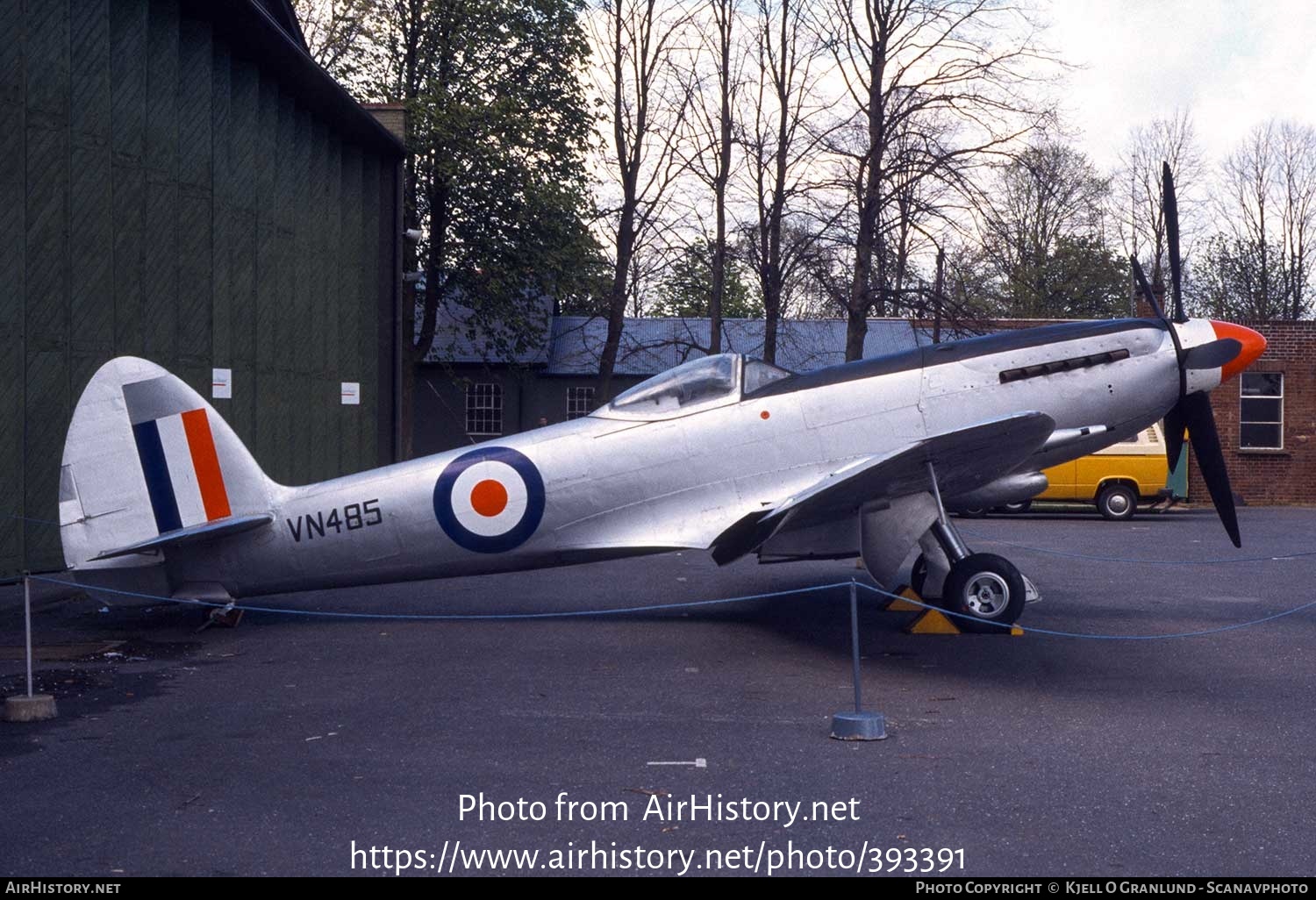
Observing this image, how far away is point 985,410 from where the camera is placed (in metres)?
9.12

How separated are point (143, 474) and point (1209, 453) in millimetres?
8538

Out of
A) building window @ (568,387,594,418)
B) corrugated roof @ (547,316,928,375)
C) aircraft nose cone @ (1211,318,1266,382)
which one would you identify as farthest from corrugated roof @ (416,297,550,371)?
aircraft nose cone @ (1211,318,1266,382)

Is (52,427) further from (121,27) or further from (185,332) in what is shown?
(121,27)

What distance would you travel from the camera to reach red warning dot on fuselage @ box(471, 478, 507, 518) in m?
9.11

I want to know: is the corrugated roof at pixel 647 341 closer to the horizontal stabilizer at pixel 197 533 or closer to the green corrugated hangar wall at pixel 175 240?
the green corrugated hangar wall at pixel 175 240

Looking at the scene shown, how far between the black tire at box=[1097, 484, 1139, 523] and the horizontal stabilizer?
18.7 metres

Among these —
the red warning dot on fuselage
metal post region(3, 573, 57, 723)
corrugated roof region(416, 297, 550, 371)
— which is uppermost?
corrugated roof region(416, 297, 550, 371)

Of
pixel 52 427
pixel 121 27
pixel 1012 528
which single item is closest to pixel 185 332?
pixel 52 427

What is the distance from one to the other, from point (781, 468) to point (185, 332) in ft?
28.5

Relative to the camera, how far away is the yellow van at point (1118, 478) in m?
23.3

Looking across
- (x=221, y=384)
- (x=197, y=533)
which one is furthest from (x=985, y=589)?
(x=221, y=384)

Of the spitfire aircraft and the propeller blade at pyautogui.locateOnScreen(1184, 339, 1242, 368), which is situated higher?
the propeller blade at pyautogui.locateOnScreen(1184, 339, 1242, 368)

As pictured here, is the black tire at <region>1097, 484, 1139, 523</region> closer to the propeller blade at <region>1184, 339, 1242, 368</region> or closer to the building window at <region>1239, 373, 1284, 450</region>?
the building window at <region>1239, 373, 1284, 450</region>

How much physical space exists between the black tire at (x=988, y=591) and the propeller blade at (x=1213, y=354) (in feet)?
7.56
